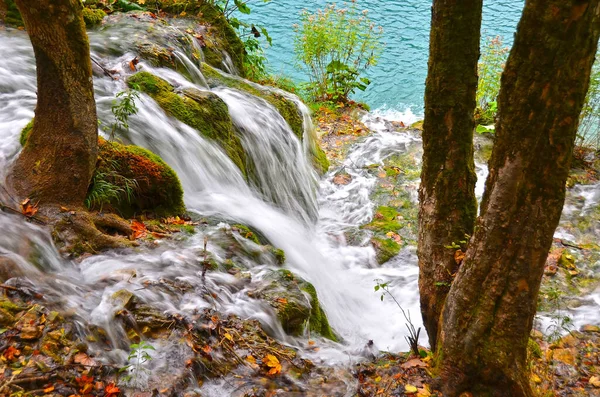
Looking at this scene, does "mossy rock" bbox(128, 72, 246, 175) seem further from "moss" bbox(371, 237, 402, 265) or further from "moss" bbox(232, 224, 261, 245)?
"moss" bbox(371, 237, 402, 265)

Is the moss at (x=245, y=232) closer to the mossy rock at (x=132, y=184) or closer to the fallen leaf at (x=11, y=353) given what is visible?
the mossy rock at (x=132, y=184)

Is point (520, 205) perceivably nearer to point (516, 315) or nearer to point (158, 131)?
point (516, 315)

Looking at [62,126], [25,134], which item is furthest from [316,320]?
[25,134]

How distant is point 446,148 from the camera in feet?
9.62

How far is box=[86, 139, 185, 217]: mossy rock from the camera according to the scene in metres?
3.72

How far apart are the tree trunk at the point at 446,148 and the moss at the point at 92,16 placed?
5.76m

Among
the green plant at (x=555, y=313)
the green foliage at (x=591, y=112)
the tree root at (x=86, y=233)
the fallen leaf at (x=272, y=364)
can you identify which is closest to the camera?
the fallen leaf at (x=272, y=364)

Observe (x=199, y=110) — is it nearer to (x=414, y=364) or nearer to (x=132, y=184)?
(x=132, y=184)

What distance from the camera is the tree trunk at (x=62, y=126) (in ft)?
10.2

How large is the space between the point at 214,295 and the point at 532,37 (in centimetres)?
255

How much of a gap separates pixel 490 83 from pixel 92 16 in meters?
7.77

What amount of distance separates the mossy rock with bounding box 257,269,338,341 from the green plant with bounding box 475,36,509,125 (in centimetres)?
698

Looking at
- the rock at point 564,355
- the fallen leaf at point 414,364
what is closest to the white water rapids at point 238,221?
the fallen leaf at point 414,364

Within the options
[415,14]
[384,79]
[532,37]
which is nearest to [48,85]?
[532,37]
